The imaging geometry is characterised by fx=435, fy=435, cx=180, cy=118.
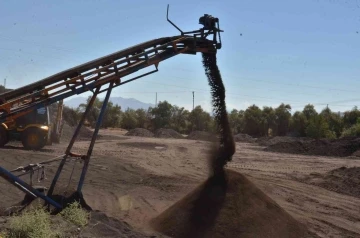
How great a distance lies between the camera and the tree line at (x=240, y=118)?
148ft

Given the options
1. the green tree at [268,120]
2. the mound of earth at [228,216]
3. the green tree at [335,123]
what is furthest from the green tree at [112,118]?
the mound of earth at [228,216]

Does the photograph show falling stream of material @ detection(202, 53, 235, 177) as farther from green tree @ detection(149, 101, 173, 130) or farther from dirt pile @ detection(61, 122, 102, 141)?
green tree @ detection(149, 101, 173, 130)

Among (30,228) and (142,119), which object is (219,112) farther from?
(142,119)

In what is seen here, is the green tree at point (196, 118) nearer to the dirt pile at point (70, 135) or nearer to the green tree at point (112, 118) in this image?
the green tree at point (112, 118)

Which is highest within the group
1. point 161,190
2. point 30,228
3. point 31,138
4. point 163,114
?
point 163,114

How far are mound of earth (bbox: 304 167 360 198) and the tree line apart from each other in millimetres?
29186

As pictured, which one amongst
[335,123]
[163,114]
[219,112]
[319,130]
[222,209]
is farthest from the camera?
[163,114]

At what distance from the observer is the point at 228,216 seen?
709 cm

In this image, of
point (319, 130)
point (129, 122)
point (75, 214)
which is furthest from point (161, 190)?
point (129, 122)

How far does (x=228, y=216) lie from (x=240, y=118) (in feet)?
149

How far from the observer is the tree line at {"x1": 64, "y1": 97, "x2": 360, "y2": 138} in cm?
4506

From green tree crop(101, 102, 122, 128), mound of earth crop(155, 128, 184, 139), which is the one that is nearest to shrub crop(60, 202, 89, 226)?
mound of earth crop(155, 128, 184, 139)

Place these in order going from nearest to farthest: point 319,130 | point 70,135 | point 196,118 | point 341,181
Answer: point 341,181 < point 70,135 < point 319,130 < point 196,118

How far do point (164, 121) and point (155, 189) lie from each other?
40.8 metres
